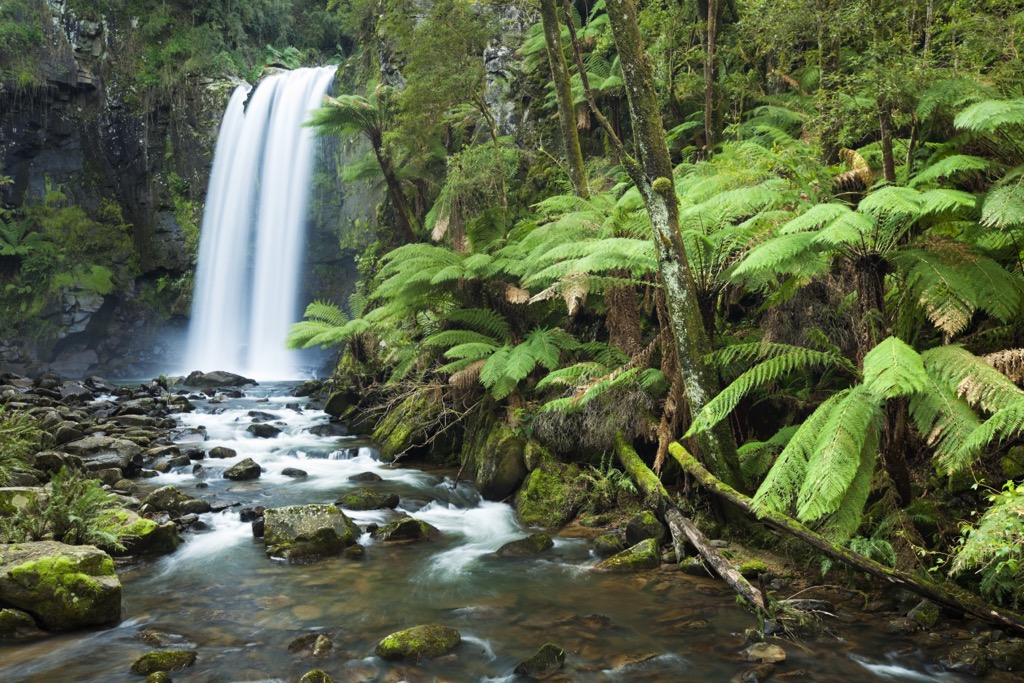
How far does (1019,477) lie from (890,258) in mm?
1572

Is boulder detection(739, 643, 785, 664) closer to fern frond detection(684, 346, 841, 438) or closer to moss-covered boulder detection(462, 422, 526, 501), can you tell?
fern frond detection(684, 346, 841, 438)

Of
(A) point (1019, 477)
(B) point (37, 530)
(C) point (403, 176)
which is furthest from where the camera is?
(C) point (403, 176)

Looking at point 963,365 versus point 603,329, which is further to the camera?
point 603,329

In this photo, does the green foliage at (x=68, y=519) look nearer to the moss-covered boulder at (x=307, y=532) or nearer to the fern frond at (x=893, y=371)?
the moss-covered boulder at (x=307, y=532)

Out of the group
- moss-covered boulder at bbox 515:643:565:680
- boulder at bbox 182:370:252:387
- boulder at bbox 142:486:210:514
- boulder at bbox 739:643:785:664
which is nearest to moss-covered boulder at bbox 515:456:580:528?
moss-covered boulder at bbox 515:643:565:680

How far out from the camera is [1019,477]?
13.5ft

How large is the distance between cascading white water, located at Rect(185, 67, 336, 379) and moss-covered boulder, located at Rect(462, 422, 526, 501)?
1579 cm

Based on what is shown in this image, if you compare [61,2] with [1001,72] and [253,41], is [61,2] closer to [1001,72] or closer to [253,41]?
[253,41]

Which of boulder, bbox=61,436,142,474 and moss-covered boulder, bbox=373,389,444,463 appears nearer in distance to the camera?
boulder, bbox=61,436,142,474

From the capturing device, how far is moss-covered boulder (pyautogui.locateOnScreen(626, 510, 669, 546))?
5.44 metres

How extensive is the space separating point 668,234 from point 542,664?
124 inches

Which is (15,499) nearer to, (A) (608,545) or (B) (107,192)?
(A) (608,545)

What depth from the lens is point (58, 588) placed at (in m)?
4.39

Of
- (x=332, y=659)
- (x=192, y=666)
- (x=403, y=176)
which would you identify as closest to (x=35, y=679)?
(x=192, y=666)
